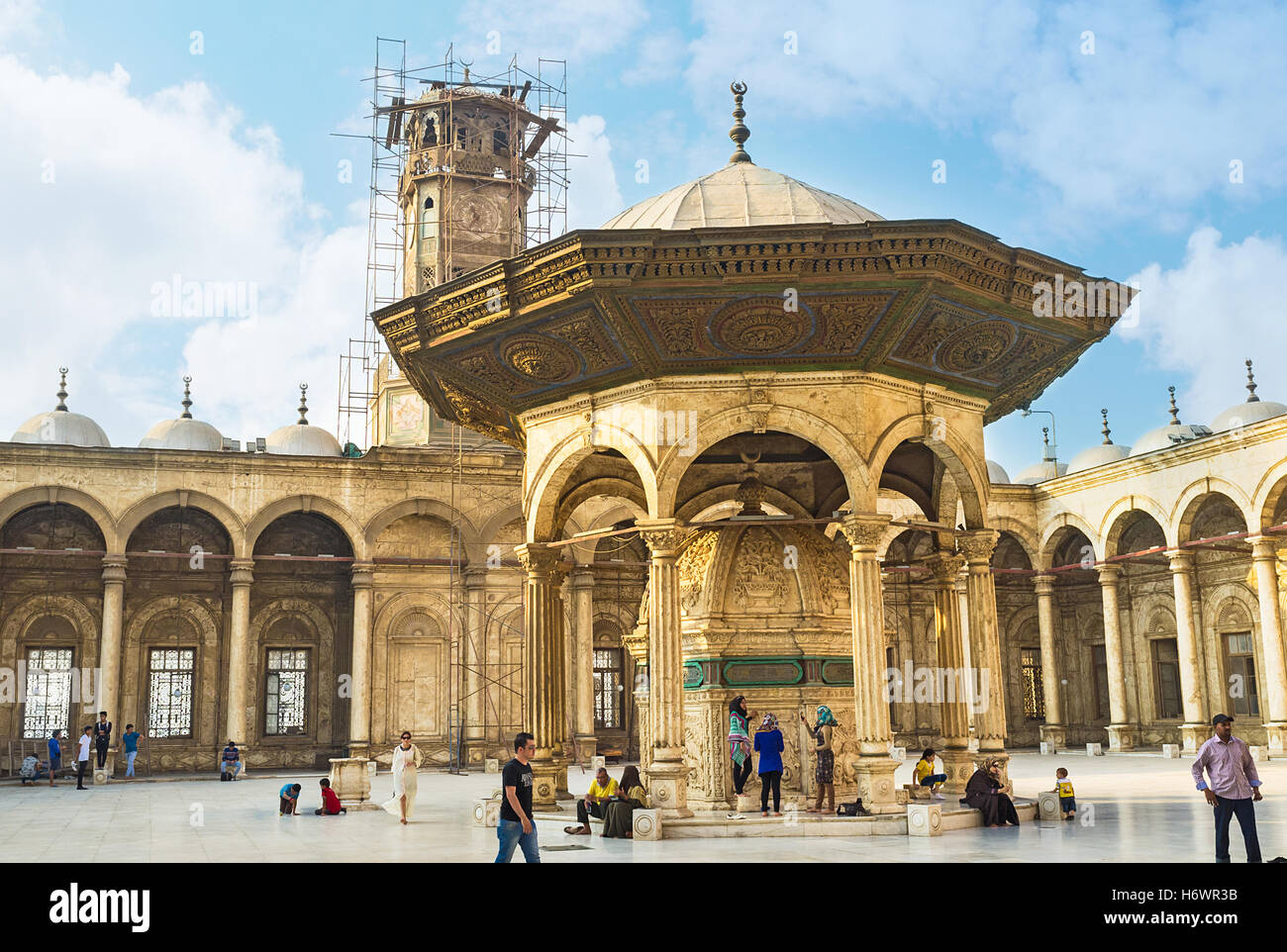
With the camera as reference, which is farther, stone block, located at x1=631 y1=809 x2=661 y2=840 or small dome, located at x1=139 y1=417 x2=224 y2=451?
small dome, located at x1=139 y1=417 x2=224 y2=451

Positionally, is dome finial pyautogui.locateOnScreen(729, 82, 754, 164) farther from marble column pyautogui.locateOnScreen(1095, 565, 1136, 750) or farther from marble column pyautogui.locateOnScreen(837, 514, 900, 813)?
marble column pyautogui.locateOnScreen(1095, 565, 1136, 750)

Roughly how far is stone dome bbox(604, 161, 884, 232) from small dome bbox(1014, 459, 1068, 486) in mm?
21893

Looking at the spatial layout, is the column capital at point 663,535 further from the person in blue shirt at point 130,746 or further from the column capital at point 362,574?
the person in blue shirt at point 130,746

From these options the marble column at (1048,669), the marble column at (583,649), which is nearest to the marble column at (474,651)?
the marble column at (583,649)

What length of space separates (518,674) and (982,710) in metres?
13.8

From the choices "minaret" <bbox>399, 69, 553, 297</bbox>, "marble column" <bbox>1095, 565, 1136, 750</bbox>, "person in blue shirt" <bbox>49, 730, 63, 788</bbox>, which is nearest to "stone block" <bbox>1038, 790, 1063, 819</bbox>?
"marble column" <bbox>1095, 565, 1136, 750</bbox>

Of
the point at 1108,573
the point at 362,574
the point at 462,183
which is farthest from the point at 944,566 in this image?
the point at 462,183

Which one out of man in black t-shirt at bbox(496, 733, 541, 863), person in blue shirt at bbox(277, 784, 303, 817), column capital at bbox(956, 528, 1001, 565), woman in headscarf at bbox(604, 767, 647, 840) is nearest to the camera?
man in black t-shirt at bbox(496, 733, 541, 863)

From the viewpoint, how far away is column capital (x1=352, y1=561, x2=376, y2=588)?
23828mm

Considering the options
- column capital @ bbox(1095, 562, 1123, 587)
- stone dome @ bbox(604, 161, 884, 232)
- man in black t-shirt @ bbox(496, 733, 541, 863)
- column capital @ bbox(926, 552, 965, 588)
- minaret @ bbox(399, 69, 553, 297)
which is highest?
minaret @ bbox(399, 69, 553, 297)

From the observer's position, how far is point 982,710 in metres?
12.4

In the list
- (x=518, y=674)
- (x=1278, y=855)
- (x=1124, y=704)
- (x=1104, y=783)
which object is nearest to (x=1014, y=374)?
(x=1278, y=855)

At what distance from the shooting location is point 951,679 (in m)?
12.9
